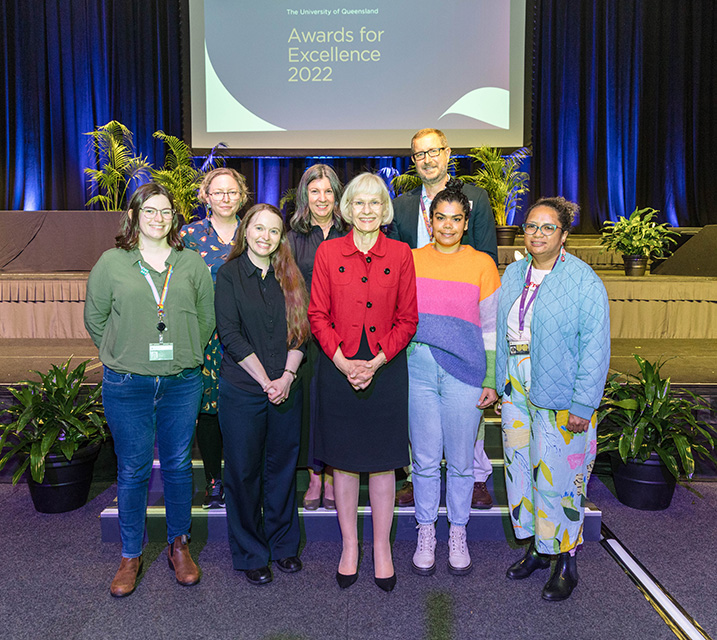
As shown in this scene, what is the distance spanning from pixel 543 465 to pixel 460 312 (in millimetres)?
658

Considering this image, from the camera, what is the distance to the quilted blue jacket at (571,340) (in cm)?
198

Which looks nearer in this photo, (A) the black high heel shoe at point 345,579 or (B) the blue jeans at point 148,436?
(B) the blue jeans at point 148,436

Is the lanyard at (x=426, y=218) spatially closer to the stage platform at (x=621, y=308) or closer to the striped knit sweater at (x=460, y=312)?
the striped knit sweater at (x=460, y=312)

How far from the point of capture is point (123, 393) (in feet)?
6.48

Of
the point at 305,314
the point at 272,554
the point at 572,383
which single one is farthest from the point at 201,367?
the point at 572,383

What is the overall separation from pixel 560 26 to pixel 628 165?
228 centimetres

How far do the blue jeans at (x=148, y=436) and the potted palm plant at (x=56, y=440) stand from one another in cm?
88

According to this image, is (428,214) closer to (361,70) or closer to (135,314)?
(135,314)

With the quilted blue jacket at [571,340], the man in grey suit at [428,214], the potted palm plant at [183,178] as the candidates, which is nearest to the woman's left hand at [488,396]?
the quilted blue jacket at [571,340]

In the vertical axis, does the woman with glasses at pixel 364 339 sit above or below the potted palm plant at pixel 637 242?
below

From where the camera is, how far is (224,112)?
7.22 m

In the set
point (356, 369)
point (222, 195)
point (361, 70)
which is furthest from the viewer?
point (361, 70)

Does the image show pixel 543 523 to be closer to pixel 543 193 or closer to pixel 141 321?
pixel 141 321

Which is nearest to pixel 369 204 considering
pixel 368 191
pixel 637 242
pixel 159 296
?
pixel 368 191
